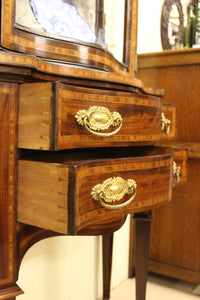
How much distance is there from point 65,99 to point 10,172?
161 mm

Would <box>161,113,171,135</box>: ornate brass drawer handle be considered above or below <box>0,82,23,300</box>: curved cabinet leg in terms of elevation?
above

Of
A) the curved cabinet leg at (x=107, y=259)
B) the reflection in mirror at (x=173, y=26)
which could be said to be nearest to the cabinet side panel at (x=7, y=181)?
the curved cabinet leg at (x=107, y=259)

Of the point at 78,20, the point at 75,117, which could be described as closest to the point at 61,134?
the point at 75,117

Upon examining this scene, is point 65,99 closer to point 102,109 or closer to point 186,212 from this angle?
point 102,109

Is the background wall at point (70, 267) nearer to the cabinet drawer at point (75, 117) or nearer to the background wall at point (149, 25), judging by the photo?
the background wall at point (149, 25)

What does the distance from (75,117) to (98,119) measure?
60 millimetres

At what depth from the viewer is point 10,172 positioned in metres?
0.64

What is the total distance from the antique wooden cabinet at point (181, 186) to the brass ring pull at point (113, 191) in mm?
781

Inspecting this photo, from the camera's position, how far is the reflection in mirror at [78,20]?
773 mm

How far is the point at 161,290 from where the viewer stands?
1520 mm

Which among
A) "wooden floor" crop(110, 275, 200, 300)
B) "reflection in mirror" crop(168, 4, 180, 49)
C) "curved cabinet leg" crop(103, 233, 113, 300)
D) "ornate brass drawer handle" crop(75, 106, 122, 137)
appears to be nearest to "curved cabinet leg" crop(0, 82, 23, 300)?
"ornate brass drawer handle" crop(75, 106, 122, 137)

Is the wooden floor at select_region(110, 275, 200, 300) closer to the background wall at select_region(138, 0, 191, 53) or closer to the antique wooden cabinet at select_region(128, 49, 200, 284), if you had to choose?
the antique wooden cabinet at select_region(128, 49, 200, 284)

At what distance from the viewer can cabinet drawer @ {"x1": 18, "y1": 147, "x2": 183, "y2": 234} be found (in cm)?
60

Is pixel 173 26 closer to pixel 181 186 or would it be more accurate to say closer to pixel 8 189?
pixel 181 186
